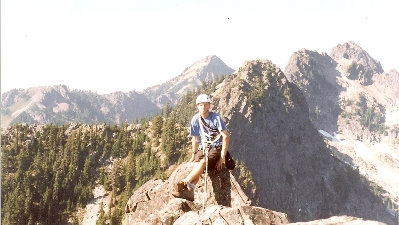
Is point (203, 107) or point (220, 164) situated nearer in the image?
point (203, 107)

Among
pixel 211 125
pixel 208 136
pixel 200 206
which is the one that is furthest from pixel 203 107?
pixel 200 206

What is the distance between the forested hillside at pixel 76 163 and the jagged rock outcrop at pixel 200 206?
293 ft

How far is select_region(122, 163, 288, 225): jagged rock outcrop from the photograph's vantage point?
11257mm

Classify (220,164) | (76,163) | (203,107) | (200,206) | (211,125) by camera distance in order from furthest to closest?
(76,163), (200,206), (220,164), (211,125), (203,107)

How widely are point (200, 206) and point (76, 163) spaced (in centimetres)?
15124

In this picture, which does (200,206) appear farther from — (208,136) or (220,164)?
(208,136)

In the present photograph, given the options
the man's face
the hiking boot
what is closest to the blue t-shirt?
the man's face

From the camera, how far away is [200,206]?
49.3 ft

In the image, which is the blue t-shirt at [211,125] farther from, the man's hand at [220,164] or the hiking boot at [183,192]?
the hiking boot at [183,192]

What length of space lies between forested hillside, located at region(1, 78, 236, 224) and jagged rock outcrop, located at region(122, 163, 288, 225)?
89243 mm

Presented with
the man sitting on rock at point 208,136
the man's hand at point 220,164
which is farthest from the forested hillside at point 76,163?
the man's hand at point 220,164

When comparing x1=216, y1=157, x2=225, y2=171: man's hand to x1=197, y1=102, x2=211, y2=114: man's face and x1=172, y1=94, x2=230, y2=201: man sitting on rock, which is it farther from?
x1=197, y1=102, x2=211, y2=114: man's face

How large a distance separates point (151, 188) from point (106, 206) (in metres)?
111

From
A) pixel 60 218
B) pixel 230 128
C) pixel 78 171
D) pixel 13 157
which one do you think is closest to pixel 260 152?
pixel 230 128
